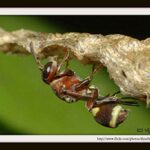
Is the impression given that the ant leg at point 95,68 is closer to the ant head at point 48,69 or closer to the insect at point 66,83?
the insect at point 66,83

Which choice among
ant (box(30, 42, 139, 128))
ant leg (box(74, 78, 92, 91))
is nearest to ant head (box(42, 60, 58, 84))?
ant (box(30, 42, 139, 128))

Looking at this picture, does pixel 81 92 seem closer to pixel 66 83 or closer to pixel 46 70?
pixel 66 83

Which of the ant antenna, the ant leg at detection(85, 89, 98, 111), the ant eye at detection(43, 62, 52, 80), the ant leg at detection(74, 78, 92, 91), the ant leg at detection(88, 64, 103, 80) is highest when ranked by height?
the ant antenna

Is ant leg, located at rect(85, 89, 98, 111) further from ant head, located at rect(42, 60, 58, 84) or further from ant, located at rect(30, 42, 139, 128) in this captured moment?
ant head, located at rect(42, 60, 58, 84)

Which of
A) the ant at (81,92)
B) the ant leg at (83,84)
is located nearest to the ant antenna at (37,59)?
the ant at (81,92)

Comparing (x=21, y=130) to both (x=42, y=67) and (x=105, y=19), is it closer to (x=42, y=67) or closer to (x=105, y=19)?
(x=42, y=67)
